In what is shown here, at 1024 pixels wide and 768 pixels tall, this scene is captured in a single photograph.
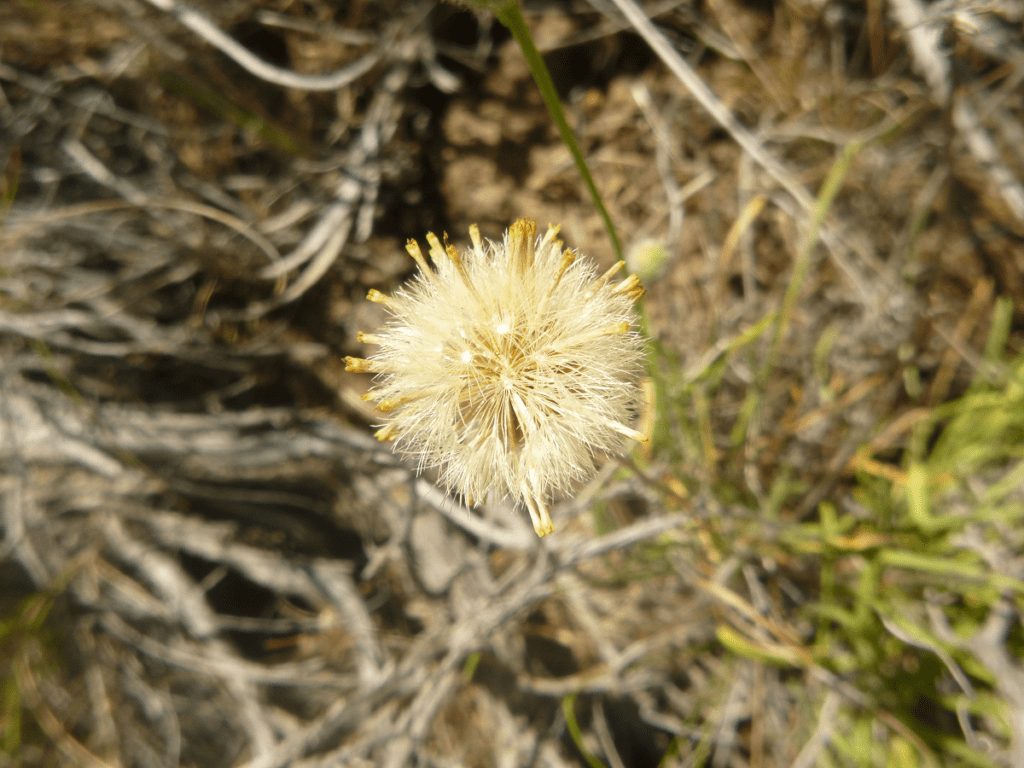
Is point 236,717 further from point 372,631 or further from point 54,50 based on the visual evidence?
point 54,50

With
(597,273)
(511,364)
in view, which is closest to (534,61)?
(511,364)

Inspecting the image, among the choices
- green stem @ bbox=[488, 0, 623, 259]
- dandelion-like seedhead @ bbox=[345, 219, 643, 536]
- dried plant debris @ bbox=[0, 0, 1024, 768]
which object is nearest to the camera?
green stem @ bbox=[488, 0, 623, 259]

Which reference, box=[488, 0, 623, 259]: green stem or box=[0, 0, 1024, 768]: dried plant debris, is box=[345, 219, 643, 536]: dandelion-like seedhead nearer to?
box=[488, 0, 623, 259]: green stem

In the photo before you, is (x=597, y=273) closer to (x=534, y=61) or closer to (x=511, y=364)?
(x=511, y=364)

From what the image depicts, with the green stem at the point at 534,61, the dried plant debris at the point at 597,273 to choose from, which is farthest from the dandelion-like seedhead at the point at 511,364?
the dried plant debris at the point at 597,273

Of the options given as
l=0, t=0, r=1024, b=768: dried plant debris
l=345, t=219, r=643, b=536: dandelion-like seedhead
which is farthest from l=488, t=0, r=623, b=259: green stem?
l=0, t=0, r=1024, b=768: dried plant debris

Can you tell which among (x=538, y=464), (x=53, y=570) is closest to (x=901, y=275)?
(x=538, y=464)
